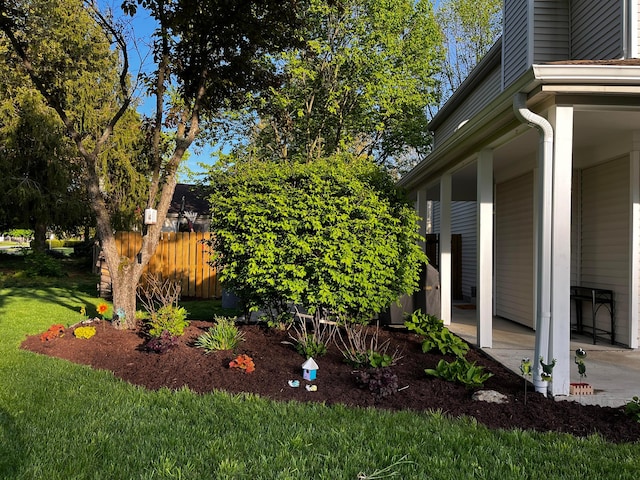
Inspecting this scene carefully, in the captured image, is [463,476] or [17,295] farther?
[17,295]

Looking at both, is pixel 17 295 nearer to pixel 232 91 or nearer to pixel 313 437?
pixel 232 91

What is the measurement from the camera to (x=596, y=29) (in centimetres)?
707

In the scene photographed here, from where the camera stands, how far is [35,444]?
3.16 m

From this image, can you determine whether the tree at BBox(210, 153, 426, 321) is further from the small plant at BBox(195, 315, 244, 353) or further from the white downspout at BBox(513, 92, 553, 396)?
the white downspout at BBox(513, 92, 553, 396)

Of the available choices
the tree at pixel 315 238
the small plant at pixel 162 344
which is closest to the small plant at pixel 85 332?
the small plant at pixel 162 344

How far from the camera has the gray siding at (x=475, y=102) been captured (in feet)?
35.8

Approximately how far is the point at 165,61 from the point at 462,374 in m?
5.93

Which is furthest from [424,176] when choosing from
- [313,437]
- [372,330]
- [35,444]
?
[35,444]

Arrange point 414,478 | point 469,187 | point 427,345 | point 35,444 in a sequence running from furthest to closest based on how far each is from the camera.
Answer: point 469,187
point 427,345
point 35,444
point 414,478

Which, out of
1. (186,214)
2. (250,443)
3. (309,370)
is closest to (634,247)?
(309,370)

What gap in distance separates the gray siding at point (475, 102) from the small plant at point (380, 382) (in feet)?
23.8

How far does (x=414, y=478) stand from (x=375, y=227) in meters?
4.09

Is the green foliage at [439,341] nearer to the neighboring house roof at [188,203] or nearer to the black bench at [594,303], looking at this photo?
the black bench at [594,303]

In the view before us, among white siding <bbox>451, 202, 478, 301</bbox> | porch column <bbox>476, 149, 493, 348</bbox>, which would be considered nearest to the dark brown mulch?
porch column <bbox>476, 149, 493, 348</bbox>
